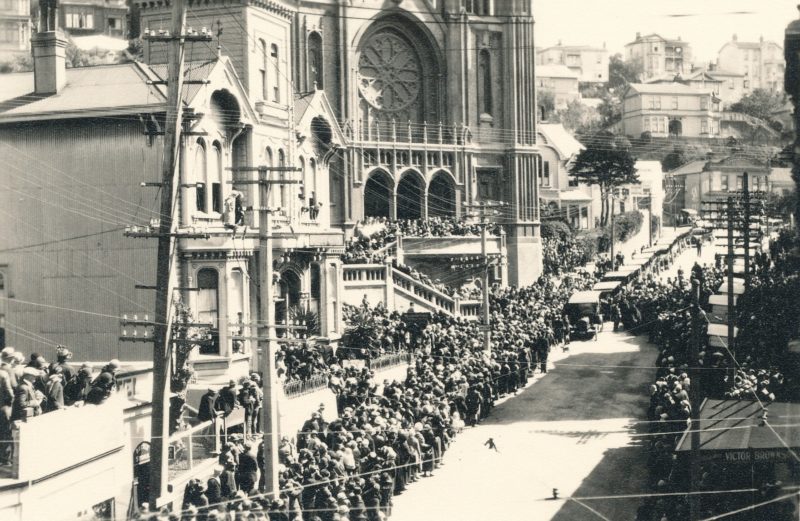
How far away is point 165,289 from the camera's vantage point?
62.9 ft

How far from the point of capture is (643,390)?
121ft

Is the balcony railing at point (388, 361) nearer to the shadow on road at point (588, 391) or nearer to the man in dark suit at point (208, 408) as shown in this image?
the shadow on road at point (588, 391)

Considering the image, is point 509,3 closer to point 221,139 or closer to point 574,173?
point 574,173

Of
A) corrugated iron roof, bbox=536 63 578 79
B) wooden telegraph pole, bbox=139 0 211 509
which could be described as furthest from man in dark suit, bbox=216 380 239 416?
corrugated iron roof, bbox=536 63 578 79

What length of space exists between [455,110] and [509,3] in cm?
795

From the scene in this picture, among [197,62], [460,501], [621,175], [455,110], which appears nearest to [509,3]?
[455,110]

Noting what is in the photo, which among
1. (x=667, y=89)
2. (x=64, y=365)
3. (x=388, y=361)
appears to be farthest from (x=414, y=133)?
(x=667, y=89)

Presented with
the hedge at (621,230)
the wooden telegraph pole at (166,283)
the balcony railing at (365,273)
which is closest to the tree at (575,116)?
the hedge at (621,230)

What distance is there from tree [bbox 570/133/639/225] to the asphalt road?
169 ft

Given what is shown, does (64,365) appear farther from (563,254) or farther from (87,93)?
(563,254)

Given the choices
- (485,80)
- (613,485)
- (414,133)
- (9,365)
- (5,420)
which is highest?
(485,80)

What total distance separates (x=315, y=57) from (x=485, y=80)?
1181 centimetres

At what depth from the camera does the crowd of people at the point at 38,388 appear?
1727cm

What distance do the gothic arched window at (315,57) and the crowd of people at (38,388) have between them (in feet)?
143
